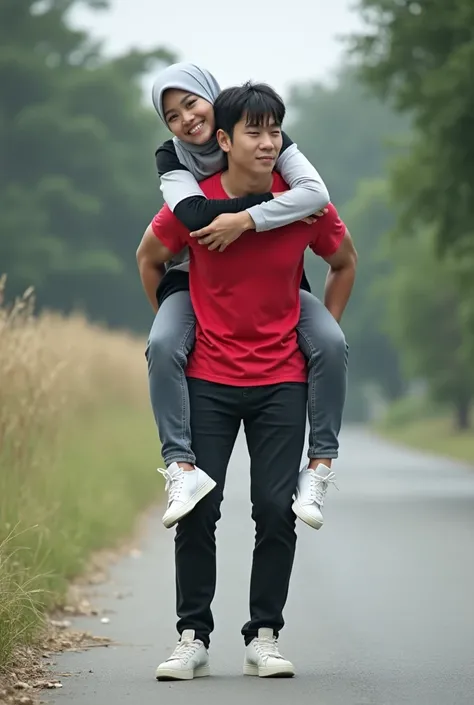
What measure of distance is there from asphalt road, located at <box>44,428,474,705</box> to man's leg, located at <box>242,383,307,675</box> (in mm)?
229

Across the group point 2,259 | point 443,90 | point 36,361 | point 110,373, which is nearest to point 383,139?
point 110,373

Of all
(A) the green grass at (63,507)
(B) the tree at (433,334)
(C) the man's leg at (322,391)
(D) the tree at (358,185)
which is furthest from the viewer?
(D) the tree at (358,185)

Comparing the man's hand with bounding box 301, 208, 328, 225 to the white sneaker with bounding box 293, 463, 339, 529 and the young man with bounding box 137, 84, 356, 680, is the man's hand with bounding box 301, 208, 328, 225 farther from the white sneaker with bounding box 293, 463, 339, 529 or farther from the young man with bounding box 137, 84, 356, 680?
the white sneaker with bounding box 293, 463, 339, 529

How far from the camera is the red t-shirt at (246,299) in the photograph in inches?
267

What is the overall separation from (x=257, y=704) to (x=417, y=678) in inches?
36.8

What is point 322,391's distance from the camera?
6887 millimetres

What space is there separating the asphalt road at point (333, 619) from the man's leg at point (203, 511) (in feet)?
0.93

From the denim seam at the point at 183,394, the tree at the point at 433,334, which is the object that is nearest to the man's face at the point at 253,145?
the denim seam at the point at 183,394

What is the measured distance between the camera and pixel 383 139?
80.3 feet

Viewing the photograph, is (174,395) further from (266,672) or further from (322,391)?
(266,672)

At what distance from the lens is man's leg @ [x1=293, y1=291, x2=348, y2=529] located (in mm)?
6852

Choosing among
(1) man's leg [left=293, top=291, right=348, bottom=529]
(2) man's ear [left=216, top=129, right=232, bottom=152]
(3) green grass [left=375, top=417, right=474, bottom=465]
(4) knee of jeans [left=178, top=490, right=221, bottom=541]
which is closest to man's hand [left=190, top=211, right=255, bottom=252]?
(2) man's ear [left=216, top=129, right=232, bottom=152]

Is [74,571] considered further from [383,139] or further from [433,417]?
[433,417]

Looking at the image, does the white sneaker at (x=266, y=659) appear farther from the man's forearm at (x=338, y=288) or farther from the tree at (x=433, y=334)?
the tree at (x=433, y=334)
